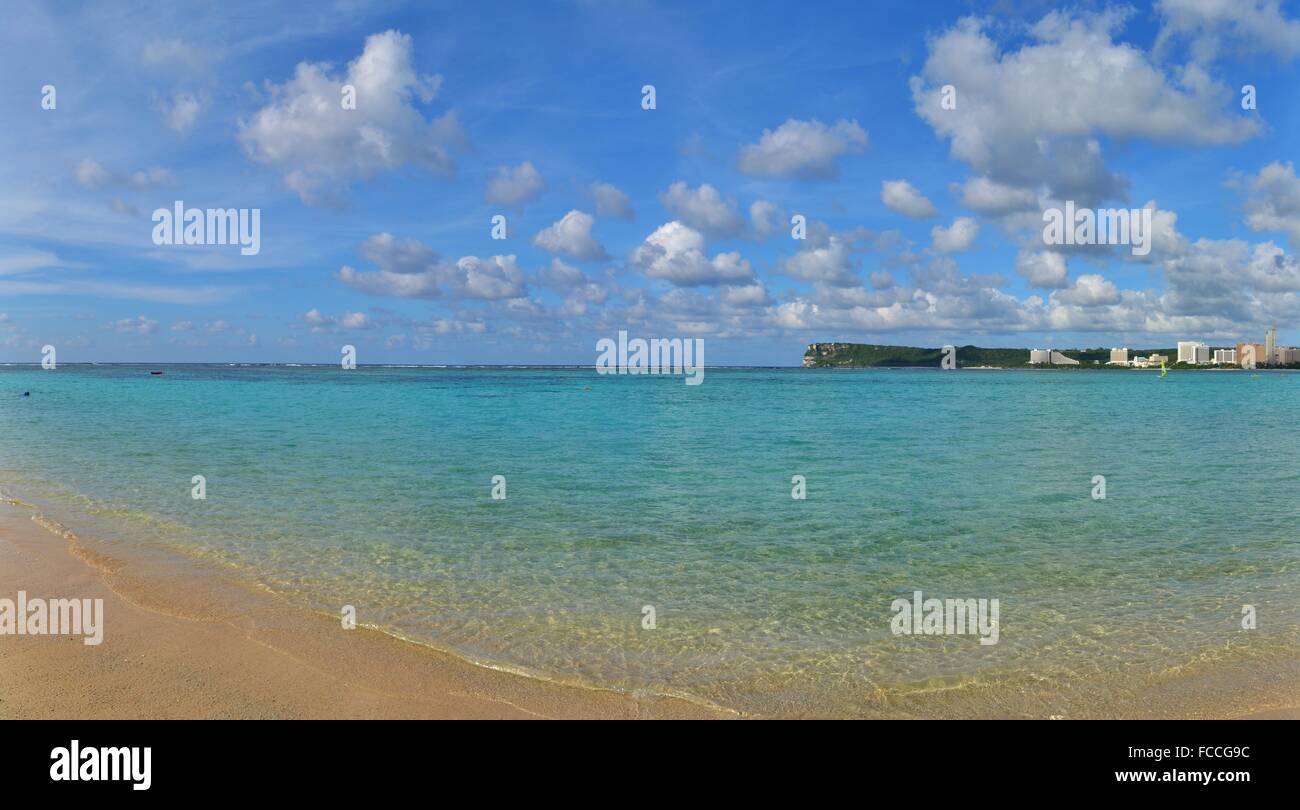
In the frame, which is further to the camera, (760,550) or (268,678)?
(760,550)

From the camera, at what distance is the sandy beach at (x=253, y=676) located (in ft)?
22.8

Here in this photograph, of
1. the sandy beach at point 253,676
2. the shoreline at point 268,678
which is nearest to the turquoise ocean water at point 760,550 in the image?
the shoreline at point 268,678

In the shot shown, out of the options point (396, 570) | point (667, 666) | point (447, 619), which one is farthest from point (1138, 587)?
point (396, 570)

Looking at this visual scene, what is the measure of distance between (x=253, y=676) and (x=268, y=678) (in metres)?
0.19

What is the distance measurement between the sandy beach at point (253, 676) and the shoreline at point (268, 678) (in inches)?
0.6

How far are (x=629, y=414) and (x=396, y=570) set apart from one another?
43.1 m

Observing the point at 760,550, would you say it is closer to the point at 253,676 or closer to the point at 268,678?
the point at 268,678

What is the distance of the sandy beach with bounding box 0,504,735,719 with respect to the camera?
694 cm

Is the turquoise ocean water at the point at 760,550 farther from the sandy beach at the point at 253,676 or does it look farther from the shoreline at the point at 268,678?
the sandy beach at the point at 253,676

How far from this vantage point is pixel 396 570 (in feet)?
39.4

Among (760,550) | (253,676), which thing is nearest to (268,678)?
(253,676)

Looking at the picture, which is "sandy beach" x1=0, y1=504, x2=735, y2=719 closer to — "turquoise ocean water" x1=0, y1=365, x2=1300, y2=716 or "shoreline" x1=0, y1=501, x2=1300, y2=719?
"shoreline" x1=0, y1=501, x2=1300, y2=719

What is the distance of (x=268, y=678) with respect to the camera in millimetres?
7621

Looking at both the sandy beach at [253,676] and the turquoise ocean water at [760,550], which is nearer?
the sandy beach at [253,676]
